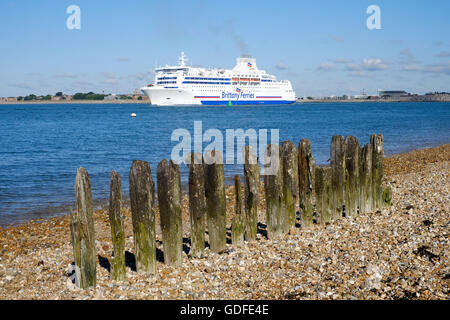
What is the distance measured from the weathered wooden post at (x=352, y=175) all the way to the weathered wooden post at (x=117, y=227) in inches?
136

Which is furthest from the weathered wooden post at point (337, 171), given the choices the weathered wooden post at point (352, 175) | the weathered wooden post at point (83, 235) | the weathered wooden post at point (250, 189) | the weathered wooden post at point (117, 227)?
the weathered wooden post at point (83, 235)

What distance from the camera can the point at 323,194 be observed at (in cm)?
611

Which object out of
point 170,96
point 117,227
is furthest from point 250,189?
point 170,96

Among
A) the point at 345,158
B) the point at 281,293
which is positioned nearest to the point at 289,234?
the point at 345,158

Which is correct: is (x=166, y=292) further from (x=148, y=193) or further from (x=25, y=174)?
(x=25, y=174)

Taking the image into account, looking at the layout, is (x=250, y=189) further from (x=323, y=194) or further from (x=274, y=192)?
(x=323, y=194)

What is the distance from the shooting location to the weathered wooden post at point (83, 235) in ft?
13.8

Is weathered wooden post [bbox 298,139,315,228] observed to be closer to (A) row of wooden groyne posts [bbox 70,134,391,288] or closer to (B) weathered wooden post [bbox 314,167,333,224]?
(A) row of wooden groyne posts [bbox 70,134,391,288]

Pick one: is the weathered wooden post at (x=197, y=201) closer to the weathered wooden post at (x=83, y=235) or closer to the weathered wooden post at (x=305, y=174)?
the weathered wooden post at (x=83, y=235)

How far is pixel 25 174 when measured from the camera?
1619 centimetres

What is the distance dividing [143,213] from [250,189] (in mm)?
1512

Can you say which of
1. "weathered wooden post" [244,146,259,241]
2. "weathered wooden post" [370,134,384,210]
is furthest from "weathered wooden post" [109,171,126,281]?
"weathered wooden post" [370,134,384,210]

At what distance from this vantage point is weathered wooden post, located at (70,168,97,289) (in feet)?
13.8
